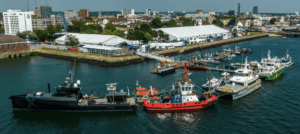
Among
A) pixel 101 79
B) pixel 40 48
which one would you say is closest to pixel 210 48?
pixel 101 79

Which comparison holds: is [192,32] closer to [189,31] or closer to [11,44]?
[189,31]

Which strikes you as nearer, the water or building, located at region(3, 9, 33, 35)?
the water

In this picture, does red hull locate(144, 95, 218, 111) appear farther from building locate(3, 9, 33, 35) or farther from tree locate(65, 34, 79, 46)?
building locate(3, 9, 33, 35)

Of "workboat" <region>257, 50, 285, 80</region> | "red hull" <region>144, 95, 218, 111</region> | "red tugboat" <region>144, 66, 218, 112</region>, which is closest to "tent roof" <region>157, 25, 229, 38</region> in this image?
"workboat" <region>257, 50, 285, 80</region>

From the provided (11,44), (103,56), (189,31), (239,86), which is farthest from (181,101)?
(189,31)

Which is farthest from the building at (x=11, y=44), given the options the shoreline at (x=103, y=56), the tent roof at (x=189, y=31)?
the tent roof at (x=189, y=31)
